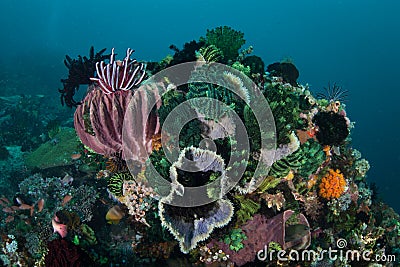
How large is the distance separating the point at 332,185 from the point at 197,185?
3.54m

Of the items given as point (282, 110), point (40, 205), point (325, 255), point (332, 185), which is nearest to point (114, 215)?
point (40, 205)

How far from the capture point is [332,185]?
6777mm

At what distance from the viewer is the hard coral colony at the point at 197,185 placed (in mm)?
4996

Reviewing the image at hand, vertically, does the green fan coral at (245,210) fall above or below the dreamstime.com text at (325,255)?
above

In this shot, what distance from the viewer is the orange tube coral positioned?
6.77m

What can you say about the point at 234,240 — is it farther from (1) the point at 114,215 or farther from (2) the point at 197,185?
(1) the point at 114,215

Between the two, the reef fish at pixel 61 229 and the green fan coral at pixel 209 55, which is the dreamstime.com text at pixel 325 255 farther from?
the green fan coral at pixel 209 55

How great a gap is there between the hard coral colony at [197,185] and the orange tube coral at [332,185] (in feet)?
0.08

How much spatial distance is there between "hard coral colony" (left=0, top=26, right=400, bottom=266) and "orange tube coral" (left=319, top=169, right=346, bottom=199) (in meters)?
0.03

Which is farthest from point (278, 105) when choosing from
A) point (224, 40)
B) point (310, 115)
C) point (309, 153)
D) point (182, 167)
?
point (224, 40)

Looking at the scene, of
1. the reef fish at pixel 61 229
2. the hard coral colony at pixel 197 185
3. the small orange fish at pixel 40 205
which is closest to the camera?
the hard coral colony at pixel 197 185

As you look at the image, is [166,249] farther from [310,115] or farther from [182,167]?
[310,115]

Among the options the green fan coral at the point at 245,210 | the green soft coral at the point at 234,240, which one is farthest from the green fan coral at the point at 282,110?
the green soft coral at the point at 234,240

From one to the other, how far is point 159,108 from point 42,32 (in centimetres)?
9639
